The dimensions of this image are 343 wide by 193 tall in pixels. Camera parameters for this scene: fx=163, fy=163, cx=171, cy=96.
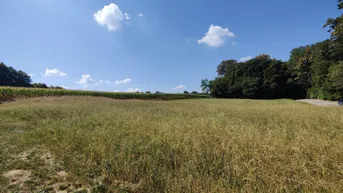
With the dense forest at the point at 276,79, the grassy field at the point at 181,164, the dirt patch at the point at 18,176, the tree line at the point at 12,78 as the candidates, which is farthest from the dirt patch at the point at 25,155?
the tree line at the point at 12,78

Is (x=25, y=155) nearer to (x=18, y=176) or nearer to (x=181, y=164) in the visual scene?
(x=18, y=176)

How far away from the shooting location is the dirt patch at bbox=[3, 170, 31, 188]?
3035 mm

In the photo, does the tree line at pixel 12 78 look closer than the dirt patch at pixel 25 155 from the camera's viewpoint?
No

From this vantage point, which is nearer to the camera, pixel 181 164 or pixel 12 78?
pixel 181 164

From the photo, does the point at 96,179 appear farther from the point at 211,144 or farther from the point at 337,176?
the point at 337,176

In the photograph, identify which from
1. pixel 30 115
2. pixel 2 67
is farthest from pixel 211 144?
pixel 2 67

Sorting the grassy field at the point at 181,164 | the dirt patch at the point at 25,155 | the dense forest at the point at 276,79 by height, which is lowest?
the dirt patch at the point at 25,155

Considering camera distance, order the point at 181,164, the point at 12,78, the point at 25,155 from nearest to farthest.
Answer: the point at 181,164, the point at 25,155, the point at 12,78

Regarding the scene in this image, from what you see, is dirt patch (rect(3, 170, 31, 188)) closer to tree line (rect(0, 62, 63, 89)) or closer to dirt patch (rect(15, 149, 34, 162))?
dirt patch (rect(15, 149, 34, 162))

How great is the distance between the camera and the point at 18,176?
3.26 metres

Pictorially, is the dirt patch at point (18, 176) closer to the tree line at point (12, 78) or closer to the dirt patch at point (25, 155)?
the dirt patch at point (25, 155)

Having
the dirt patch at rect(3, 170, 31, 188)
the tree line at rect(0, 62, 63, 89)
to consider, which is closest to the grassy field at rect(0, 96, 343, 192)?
the dirt patch at rect(3, 170, 31, 188)

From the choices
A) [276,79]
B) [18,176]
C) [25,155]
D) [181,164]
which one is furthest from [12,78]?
[276,79]

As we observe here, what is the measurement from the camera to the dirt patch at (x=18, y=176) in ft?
9.96
